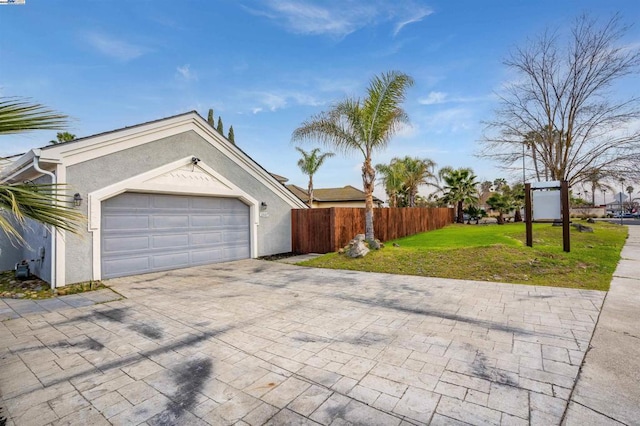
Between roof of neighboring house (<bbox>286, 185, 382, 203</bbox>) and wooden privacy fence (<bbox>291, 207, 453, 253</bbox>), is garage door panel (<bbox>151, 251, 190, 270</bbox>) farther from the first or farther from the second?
roof of neighboring house (<bbox>286, 185, 382, 203</bbox>)

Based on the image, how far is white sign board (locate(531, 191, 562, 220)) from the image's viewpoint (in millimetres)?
9734

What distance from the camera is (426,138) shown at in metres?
16.7

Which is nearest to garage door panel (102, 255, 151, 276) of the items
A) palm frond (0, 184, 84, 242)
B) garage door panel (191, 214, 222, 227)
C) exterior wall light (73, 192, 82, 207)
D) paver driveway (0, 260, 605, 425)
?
exterior wall light (73, 192, 82, 207)

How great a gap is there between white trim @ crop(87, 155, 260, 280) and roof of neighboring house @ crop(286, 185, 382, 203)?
21732 millimetres

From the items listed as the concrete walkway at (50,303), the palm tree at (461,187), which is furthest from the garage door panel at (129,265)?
the palm tree at (461,187)

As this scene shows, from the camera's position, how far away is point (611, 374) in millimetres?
3066

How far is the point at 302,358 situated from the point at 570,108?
21.7 meters

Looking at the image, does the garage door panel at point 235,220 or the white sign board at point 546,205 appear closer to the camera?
the white sign board at point 546,205

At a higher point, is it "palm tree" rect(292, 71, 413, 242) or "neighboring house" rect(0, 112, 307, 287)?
"palm tree" rect(292, 71, 413, 242)

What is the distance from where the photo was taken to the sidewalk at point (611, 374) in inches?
95.9

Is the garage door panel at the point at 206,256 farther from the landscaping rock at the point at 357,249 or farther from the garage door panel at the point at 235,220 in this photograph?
the landscaping rock at the point at 357,249

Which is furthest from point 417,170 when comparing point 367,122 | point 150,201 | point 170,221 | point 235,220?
point 150,201

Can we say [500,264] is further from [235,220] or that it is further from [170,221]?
[170,221]

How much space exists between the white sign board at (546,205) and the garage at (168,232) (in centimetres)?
1018
